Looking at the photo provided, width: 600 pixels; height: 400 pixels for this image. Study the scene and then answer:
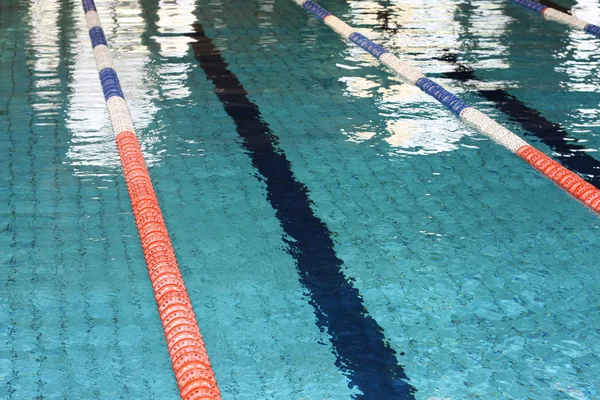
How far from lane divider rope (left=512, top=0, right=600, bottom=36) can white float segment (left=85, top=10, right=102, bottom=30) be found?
4088mm

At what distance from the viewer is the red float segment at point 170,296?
2.45 m

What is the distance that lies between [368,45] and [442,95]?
1.31 metres

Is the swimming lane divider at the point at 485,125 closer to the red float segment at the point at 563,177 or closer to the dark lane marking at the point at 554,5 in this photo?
the red float segment at the point at 563,177

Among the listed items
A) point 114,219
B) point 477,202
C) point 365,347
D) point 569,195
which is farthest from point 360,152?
point 365,347

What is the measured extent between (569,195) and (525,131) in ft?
2.97

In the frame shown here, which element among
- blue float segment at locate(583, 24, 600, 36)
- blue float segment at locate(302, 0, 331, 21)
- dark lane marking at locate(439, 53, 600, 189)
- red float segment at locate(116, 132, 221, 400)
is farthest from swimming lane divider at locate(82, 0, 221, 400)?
blue float segment at locate(583, 24, 600, 36)

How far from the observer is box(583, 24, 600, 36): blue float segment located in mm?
6989

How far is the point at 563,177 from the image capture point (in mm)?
3961

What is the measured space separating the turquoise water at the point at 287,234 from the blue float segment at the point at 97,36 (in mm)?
114

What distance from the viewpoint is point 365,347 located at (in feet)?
8.66

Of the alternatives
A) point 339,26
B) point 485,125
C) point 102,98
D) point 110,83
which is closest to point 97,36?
point 110,83

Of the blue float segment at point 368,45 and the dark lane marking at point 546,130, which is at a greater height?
the dark lane marking at point 546,130

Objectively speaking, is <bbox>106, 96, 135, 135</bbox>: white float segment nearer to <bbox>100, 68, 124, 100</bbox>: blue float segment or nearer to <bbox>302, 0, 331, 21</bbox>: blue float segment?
<bbox>100, 68, 124, 100</bbox>: blue float segment

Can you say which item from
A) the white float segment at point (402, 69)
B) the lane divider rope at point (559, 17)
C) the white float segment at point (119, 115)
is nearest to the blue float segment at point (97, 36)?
the white float segment at point (119, 115)
